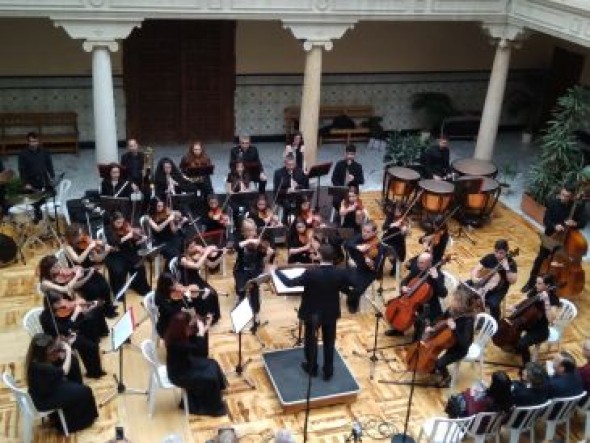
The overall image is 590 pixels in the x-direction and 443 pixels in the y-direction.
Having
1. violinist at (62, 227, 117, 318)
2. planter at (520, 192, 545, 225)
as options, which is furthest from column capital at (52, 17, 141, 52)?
planter at (520, 192, 545, 225)

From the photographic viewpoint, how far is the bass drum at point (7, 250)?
31.9ft

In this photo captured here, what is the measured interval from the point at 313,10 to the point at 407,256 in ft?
14.0

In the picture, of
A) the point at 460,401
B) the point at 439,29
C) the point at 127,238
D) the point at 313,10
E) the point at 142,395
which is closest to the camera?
the point at 460,401

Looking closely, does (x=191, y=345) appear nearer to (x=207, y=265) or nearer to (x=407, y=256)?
(x=207, y=265)

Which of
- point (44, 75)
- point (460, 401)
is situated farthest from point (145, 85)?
point (460, 401)

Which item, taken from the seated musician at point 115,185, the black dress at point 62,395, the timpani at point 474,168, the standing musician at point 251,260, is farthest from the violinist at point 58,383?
the timpani at point 474,168

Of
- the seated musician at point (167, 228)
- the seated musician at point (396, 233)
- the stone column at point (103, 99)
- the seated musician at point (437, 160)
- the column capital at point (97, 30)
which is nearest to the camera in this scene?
the seated musician at point (167, 228)

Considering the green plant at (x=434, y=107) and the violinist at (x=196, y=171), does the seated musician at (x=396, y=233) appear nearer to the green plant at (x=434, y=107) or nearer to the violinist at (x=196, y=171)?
the violinist at (x=196, y=171)

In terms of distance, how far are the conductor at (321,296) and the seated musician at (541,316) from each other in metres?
2.21

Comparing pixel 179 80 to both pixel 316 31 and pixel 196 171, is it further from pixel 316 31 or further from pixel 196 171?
pixel 196 171

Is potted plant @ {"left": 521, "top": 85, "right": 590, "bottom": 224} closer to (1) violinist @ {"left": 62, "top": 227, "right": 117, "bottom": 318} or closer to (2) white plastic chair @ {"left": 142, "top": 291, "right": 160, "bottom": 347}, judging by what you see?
(2) white plastic chair @ {"left": 142, "top": 291, "right": 160, "bottom": 347}

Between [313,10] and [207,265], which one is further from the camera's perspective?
[313,10]

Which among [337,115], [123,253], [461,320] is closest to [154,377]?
[123,253]

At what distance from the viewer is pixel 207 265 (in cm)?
943
